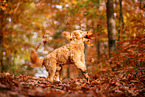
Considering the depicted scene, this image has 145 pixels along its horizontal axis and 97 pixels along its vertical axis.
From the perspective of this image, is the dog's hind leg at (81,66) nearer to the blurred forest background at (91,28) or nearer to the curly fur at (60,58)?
the curly fur at (60,58)

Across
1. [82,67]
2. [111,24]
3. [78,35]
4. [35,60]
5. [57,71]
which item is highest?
[111,24]

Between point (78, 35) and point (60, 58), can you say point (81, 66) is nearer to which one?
point (60, 58)

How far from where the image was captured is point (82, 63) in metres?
4.13

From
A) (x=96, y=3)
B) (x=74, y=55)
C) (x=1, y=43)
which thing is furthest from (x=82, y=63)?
(x=1, y=43)

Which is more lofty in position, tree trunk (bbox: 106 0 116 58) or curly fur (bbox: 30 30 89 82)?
tree trunk (bbox: 106 0 116 58)

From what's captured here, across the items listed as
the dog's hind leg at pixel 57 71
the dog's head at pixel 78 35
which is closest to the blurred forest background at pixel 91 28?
the dog's head at pixel 78 35

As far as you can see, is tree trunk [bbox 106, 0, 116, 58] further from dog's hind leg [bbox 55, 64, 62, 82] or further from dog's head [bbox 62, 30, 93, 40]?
dog's hind leg [bbox 55, 64, 62, 82]

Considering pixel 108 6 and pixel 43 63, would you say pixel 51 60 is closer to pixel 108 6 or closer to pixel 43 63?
pixel 43 63

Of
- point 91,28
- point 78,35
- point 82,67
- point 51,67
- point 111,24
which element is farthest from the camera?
point 91,28

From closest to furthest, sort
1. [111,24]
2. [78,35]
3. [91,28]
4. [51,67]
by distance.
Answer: [51,67]
[78,35]
[111,24]
[91,28]

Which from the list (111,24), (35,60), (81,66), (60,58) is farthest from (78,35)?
(111,24)

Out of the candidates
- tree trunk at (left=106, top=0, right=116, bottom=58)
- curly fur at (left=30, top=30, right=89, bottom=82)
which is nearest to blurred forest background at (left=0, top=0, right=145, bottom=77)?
tree trunk at (left=106, top=0, right=116, bottom=58)

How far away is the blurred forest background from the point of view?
5.35 metres

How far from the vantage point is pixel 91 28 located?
8219mm
